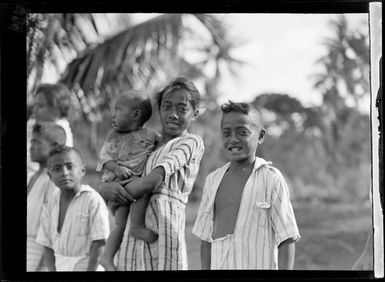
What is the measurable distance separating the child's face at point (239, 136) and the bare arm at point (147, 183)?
11.5 inches

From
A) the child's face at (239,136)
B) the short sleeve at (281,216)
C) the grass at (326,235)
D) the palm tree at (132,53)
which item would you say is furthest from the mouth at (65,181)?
the grass at (326,235)

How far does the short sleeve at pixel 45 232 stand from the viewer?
375 centimetres

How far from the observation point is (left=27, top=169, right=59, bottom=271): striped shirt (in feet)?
12.5

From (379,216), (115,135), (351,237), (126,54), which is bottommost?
(351,237)

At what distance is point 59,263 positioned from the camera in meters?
3.69

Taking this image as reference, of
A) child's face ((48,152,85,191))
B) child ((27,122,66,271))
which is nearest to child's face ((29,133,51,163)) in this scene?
child ((27,122,66,271))

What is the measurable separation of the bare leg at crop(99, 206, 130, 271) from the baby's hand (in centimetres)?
13

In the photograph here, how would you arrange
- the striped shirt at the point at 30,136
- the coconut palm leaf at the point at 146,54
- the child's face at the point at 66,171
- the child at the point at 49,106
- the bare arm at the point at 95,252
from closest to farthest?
the bare arm at the point at 95,252
the child's face at the point at 66,171
the striped shirt at the point at 30,136
the child at the point at 49,106
the coconut palm leaf at the point at 146,54

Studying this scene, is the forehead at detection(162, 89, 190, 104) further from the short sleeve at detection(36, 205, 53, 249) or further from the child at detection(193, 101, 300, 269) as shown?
the short sleeve at detection(36, 205, 53, 249)

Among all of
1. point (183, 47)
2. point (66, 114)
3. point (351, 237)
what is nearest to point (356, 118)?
point (351, 237)

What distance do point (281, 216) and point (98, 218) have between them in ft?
2.62

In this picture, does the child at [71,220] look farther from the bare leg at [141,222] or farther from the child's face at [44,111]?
the child's face at [44,111]

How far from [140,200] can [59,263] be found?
530 millimetres

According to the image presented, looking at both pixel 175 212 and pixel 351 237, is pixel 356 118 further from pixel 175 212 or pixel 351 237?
pixel 175 212
